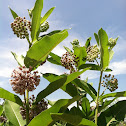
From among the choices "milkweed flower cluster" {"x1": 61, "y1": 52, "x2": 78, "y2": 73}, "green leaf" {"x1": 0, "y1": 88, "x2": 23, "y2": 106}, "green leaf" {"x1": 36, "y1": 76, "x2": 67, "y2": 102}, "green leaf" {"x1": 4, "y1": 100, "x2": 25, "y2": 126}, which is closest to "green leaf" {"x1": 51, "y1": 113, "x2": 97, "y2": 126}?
"green leaf" {"x1": 36, "y1": 76, "x2": 67, "y2": 102}

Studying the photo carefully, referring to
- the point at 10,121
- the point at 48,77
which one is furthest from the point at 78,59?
the point at 10,121

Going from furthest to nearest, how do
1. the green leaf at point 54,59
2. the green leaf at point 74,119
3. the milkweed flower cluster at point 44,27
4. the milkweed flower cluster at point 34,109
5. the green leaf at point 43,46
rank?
1. the green leaf at point 54,59
2. the milkweed flower cluster at point 44,27
3. the milkweed flower cluster at point 34,109
4. the green leaf at point 43,46
5. the green leaf at point 74,119

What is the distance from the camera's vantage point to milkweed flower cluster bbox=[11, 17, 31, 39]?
9.07 feet

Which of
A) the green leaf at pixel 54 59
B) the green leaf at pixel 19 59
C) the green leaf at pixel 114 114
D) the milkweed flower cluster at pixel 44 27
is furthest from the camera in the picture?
the green leaf at pixel 54 59

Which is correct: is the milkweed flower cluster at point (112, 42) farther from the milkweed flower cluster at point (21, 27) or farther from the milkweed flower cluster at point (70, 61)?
the milkweed flower cluster at point (21, 27)

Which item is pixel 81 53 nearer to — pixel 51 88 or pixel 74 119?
pixel 51 88

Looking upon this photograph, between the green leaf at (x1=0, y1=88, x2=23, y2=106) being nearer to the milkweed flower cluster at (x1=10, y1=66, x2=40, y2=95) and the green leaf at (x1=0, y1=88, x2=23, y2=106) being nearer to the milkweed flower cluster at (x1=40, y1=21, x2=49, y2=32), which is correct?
the milkweed flower cluster at (x1=10, y1=66, x2=40, y2=95)

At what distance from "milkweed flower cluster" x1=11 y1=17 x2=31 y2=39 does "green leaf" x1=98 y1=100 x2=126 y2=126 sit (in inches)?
70.4

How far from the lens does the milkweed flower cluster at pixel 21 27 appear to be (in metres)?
2.77

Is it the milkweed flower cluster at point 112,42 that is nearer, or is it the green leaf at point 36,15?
the green leaf at point 36,15

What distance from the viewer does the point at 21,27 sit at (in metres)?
2.76

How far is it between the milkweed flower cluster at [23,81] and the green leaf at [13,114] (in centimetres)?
65

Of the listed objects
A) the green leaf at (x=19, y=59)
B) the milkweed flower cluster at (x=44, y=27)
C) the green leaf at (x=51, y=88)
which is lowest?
the green leaf at (x=51, y=88)

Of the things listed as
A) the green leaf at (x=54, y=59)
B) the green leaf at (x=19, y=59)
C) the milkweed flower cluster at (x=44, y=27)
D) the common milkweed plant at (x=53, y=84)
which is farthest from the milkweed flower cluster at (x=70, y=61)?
the green leaf at (x=19, y=59)
